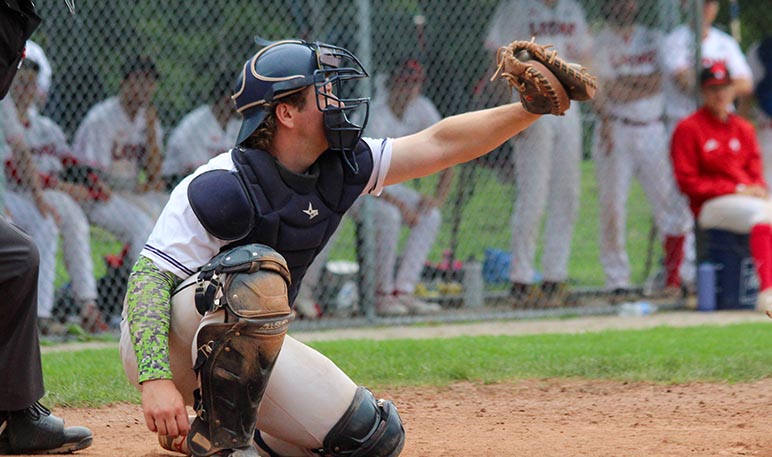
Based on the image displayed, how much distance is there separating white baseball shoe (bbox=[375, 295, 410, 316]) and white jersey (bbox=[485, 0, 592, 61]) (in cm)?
204

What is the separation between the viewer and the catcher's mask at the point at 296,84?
3.28 m

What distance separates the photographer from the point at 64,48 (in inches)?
287

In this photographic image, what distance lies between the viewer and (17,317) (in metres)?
3.51

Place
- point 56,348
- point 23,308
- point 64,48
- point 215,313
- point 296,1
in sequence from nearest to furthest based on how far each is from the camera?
1. point 215,313
2. point 23,308
3. point 56,348
4. point 64,48
5. point 296,1

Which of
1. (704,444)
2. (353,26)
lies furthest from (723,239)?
(704,444)

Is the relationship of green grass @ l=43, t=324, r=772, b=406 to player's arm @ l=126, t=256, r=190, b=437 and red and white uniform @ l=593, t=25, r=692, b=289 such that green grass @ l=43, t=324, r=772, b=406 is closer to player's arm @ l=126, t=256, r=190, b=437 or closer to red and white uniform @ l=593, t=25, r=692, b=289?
player's arm @ l=126, t=256, r=190, b=437

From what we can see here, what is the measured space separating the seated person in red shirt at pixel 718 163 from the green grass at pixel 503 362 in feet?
5.65

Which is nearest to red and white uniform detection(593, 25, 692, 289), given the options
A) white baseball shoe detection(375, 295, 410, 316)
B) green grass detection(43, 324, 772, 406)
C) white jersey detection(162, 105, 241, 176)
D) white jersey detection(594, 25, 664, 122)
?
white jersey detection(594, 25, 664, 122)

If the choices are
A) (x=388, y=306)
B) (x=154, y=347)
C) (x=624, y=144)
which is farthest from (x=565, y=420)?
(x=624, y=144)

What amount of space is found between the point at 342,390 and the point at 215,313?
20.4 inches

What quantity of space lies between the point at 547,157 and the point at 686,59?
1.43 meters

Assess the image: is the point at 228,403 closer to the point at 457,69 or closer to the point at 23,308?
the point at 23,308

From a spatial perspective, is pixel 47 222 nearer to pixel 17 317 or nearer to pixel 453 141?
pixel 17 317

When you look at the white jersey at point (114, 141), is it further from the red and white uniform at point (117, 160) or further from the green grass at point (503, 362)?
the green grass at point (503, 362)
